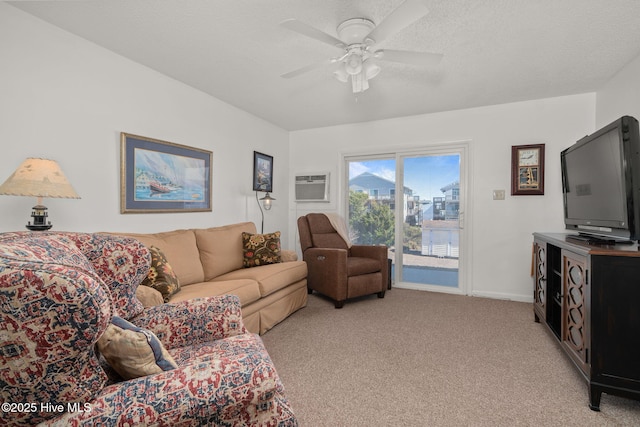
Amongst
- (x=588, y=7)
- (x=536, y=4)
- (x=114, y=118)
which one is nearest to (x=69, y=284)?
(x=114, y=118)

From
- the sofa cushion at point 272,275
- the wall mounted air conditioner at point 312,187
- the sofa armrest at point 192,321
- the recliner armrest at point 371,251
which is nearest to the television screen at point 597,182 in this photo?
the recliner armrest at point 371,251

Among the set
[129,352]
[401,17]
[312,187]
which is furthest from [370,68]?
[312,187]

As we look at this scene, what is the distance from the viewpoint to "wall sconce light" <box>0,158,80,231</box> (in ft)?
5.30

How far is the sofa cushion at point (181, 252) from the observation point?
2.40 m

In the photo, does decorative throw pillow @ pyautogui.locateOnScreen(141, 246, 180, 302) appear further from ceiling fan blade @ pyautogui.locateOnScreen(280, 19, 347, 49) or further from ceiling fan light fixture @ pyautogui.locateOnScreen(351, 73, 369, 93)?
ceiling fan light fixture @ pyautogui.locateOnScreen(351, 73, 369, 93)

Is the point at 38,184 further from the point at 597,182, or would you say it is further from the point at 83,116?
the point at 597,182

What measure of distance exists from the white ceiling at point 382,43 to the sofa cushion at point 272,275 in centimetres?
185

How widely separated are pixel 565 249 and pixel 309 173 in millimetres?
3342

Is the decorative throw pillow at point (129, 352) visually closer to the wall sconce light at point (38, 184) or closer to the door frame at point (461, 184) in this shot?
the wall sconce light at point (38, 184)

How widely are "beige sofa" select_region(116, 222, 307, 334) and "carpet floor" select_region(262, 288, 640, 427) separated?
0.22 m

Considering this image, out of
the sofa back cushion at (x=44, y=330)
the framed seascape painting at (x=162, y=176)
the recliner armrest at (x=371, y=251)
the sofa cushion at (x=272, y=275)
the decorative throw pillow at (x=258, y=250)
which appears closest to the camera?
the sofa back cushion at (x=44, y=330)

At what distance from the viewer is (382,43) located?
90.0 inches

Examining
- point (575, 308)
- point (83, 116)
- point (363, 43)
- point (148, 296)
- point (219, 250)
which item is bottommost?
point (575, 308)

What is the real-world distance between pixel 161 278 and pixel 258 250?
123 centimetres
